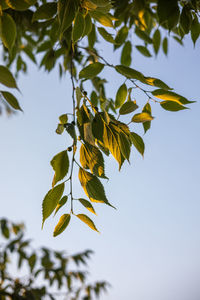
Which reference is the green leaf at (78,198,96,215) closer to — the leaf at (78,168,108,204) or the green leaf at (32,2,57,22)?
the leaf at (78,168,108,204)

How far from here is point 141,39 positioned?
1.33 metres

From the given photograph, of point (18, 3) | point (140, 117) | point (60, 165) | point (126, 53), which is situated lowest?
point (60, 165)

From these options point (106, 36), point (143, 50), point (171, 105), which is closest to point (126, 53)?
point (143, 50)

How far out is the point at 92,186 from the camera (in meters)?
0.57

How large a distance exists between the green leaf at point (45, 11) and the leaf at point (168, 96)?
36cm

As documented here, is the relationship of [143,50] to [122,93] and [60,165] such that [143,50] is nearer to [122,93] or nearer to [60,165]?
[122,93]

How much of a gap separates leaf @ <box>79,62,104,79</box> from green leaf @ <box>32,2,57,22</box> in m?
0.22

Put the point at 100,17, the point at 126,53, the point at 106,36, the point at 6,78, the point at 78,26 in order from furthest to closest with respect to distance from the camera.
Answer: the point at 126,53
the point at 106,36
the point at 100,17
the point at 78,26
the point at 6,78

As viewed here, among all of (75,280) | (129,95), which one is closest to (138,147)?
(129,95)

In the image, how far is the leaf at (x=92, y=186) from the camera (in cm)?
56

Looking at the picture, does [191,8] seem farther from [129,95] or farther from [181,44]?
[181,44]

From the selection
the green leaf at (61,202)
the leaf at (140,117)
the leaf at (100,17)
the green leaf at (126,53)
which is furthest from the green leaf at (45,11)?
the green leaf at (126,53)

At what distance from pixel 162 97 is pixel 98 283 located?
8.39ft

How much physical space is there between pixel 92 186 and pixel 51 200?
0.10m
